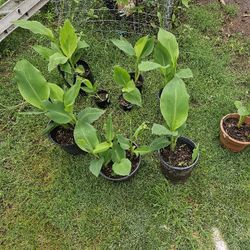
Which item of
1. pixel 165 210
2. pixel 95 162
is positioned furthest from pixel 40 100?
pixel 165 210

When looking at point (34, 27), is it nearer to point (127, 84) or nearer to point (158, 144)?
point (127, 84)

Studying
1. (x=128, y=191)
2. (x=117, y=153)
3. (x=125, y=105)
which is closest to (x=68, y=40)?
(x=125, y=105)

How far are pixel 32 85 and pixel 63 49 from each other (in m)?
0.46

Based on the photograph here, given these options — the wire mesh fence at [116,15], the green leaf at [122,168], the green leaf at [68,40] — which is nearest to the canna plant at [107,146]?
the green leaf at [122,168]

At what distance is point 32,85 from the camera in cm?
219

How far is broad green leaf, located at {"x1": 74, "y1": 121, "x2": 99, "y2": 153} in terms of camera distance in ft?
6.98

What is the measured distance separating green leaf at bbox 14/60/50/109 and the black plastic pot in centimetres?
92

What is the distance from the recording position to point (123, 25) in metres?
3.28

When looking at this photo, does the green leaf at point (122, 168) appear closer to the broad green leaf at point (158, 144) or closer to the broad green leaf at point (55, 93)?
the broad green leaf at point (158, 144)

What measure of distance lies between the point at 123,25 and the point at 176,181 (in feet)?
5.70

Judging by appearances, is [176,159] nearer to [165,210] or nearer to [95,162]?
[165,210]

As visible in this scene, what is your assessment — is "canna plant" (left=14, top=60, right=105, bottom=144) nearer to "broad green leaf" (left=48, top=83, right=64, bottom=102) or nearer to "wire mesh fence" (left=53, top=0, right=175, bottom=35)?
"broad green leaf" (left=48, top=83, right=64, bottom=102)

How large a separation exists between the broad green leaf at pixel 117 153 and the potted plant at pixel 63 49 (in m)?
0.73

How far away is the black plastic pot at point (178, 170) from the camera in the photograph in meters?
2.18
